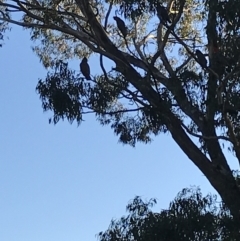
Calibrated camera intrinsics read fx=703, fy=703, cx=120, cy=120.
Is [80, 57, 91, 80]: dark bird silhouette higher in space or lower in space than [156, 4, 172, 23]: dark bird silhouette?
lower

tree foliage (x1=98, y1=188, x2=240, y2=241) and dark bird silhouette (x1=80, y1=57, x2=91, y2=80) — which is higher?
dark bird silhouette (x1=80, y1=57, x2=91, y2=80)

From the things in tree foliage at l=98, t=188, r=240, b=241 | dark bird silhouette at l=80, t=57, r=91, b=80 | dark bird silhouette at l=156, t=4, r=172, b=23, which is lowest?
tree foliage at l=98, t=188, r=240, b=241

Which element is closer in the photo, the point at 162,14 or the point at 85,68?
the point at 162,14

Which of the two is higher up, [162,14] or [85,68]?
[162,14]

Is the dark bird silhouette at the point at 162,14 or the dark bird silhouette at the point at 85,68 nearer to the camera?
the dark bird silhouette at the point at 162,14

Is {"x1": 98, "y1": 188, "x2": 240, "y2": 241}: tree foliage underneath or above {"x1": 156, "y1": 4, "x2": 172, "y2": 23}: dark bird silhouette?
underneath

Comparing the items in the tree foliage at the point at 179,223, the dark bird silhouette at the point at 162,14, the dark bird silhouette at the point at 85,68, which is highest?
the dark bird silhouette at the point at 162,14

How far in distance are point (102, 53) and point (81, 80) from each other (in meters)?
0.55

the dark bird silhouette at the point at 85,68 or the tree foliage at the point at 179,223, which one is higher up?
the dark bird silhouette at the point at 85,68

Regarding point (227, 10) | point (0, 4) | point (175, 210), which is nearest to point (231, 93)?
point (227, 10)

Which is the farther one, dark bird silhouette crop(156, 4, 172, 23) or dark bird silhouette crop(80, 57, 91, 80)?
dark bird silhouette crop(80, 57, 91, 80)

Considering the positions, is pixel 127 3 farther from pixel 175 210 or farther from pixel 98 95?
pixel 175 210

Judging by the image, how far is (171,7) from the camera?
998cm

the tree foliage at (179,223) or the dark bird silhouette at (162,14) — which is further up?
the dark bird silhouette at (162,14)
